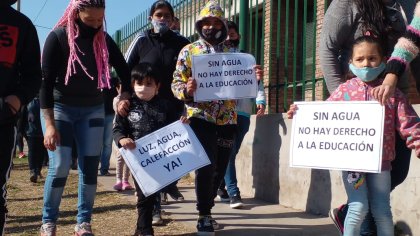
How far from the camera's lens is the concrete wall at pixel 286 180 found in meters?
4.09

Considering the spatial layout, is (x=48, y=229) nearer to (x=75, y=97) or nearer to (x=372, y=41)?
(x=75, y=97)

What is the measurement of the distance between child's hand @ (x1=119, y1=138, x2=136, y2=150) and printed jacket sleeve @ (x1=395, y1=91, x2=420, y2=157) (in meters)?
1.88

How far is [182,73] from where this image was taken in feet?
14.4

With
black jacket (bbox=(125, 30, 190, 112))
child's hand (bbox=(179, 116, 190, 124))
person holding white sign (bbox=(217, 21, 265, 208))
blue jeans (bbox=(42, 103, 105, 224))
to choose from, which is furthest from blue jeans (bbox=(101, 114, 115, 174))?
child's hand (bbox=(179, 116, 190, 124))

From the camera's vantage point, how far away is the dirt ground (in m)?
4.70

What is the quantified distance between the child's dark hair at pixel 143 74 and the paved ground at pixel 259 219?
1.38m

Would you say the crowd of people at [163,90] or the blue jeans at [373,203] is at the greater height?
the crowd of people at [163,90]

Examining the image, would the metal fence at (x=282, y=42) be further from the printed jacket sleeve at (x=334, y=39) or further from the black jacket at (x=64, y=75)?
the black jacket at (x=64, y=75)

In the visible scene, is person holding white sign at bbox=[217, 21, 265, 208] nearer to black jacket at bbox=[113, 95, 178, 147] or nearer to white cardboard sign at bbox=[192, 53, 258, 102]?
white cardboard sign at bbox=[192, 53, 258, 102]

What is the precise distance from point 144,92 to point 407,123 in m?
1.98

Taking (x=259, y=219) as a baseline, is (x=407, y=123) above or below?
above

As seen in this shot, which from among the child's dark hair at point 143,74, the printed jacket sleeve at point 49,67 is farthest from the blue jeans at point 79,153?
the child's dark hair at point 143,74

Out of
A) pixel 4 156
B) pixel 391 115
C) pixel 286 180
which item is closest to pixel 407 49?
pixel 391 115

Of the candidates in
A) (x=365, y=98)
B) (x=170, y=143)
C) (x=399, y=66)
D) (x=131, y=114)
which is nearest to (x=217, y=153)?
(x=170, y=143)
